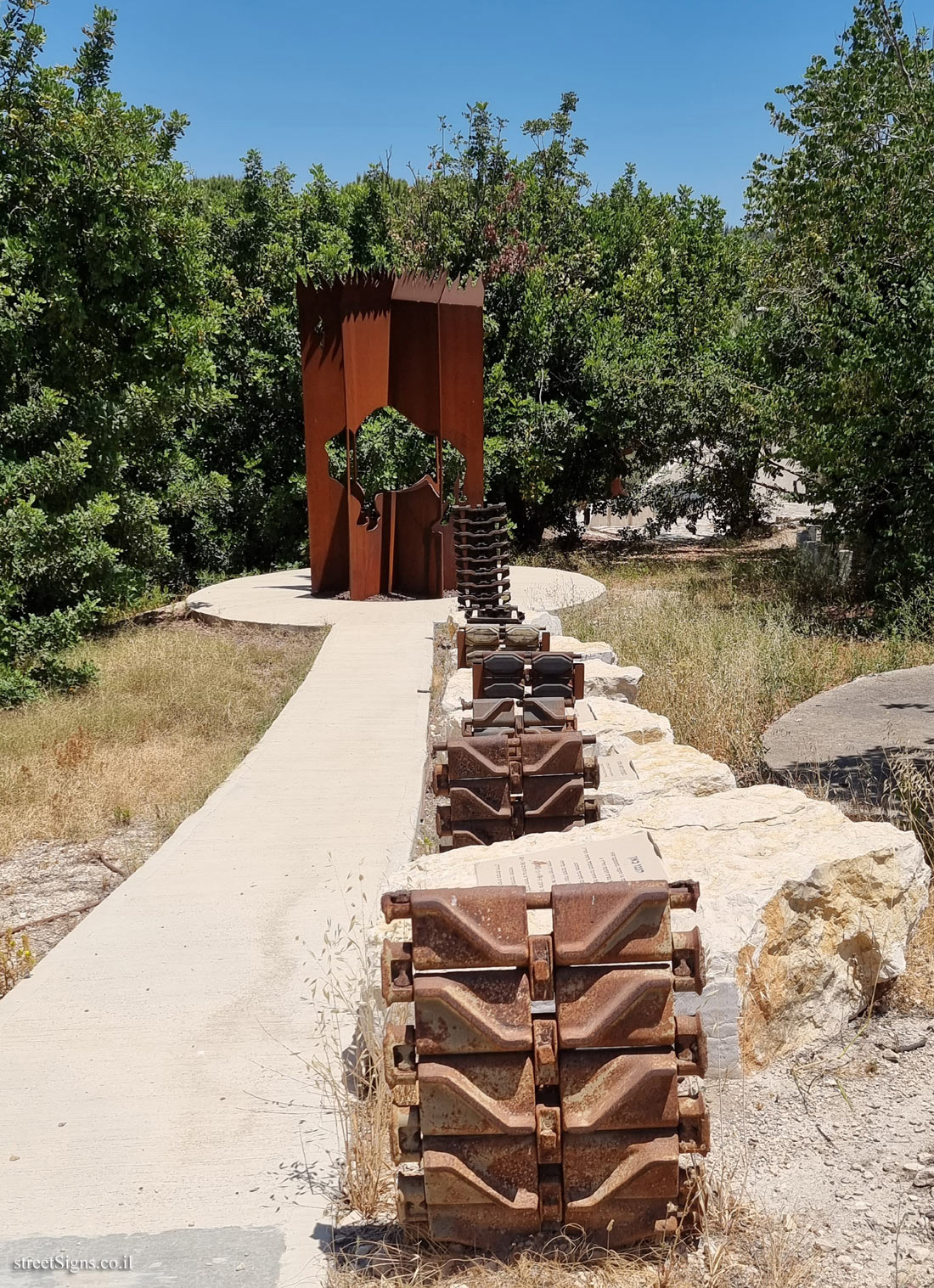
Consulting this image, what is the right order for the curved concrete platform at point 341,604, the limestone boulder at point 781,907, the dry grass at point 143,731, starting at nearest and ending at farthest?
the limestone boulder at point 781,907 < the dry grass at point 143,731 < the curved concrete platform at point 341,604

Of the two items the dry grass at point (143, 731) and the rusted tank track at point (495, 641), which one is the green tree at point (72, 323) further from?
the rusted tank track at point (495, 641)

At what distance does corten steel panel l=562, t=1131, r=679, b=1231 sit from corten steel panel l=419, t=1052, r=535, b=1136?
140mm

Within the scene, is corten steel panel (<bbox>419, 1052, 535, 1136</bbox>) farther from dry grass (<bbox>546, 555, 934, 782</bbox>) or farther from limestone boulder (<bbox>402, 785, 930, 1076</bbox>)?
dry grass (<bbox>546, 555, 934, 782</bbox>)

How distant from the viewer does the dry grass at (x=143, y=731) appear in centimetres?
700

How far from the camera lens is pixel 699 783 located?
4.98m

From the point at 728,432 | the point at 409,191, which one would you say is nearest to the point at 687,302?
the point at 728,432

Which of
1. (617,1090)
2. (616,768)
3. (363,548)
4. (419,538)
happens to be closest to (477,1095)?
(617,1090)

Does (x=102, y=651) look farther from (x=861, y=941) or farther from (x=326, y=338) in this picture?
(x=861, y=941)

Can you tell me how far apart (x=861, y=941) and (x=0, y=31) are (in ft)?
40.0

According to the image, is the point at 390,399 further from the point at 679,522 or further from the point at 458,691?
the point at 679,522

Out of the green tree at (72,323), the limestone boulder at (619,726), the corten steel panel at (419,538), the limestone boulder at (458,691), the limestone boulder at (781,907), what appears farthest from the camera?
the corten steel panel at (419,538)

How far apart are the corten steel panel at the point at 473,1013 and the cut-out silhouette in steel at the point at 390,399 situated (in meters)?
11.1

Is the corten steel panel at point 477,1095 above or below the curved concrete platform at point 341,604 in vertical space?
below

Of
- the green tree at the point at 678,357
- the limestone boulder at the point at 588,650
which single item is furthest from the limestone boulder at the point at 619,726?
the green tree at the point at 678,357
